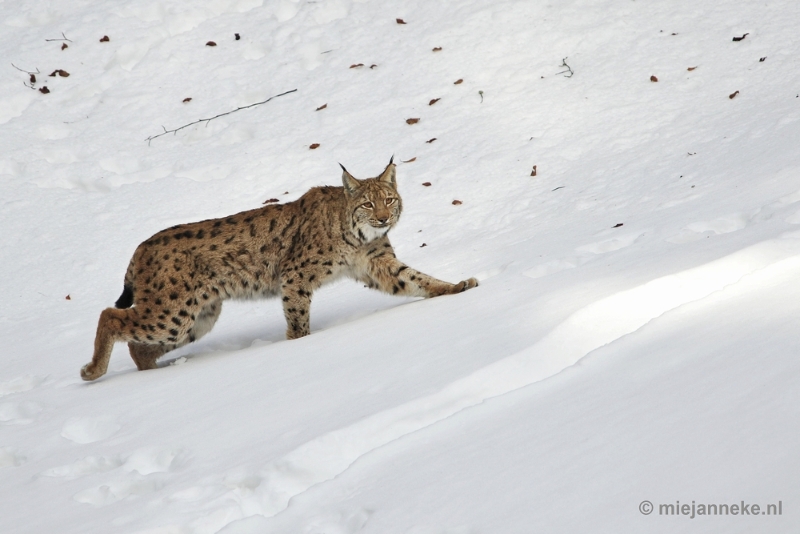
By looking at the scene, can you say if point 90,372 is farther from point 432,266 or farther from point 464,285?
Answer: point 432,266

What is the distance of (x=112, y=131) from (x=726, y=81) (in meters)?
7.02

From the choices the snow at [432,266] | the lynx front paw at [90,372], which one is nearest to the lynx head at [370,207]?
the snow at [432,266]

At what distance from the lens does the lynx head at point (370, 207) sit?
6.65 meters

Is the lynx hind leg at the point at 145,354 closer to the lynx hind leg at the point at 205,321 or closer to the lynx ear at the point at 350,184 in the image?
the lynx hind leg at the point at 205,321

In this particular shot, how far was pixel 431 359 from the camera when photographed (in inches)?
191

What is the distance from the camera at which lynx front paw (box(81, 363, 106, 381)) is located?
20.6 feet

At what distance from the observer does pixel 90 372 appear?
6.30 meters

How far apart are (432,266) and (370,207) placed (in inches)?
43.5

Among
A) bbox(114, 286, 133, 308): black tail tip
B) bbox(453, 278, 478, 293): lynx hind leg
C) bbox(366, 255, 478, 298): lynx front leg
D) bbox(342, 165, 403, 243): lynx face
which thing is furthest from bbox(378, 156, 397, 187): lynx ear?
bbox(114, 286, 133, 308): black tail tip

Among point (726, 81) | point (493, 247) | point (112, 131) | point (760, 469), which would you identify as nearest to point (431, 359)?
point (760, 469)

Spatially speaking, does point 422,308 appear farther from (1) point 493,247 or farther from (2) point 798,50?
(2) point 798,50

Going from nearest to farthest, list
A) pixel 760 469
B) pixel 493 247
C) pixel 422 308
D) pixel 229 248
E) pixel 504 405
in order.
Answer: pixel 760 469
pixel 504 405
pixel 422 308
pixel 229 248
pixel 493 247

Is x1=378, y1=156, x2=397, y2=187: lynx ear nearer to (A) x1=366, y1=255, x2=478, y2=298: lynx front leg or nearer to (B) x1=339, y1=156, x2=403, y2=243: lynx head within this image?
(B) x1=339, y1=156, x2=403, y2=243: lynx head

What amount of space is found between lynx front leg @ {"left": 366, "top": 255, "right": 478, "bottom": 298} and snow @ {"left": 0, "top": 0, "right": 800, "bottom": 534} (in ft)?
0.53
